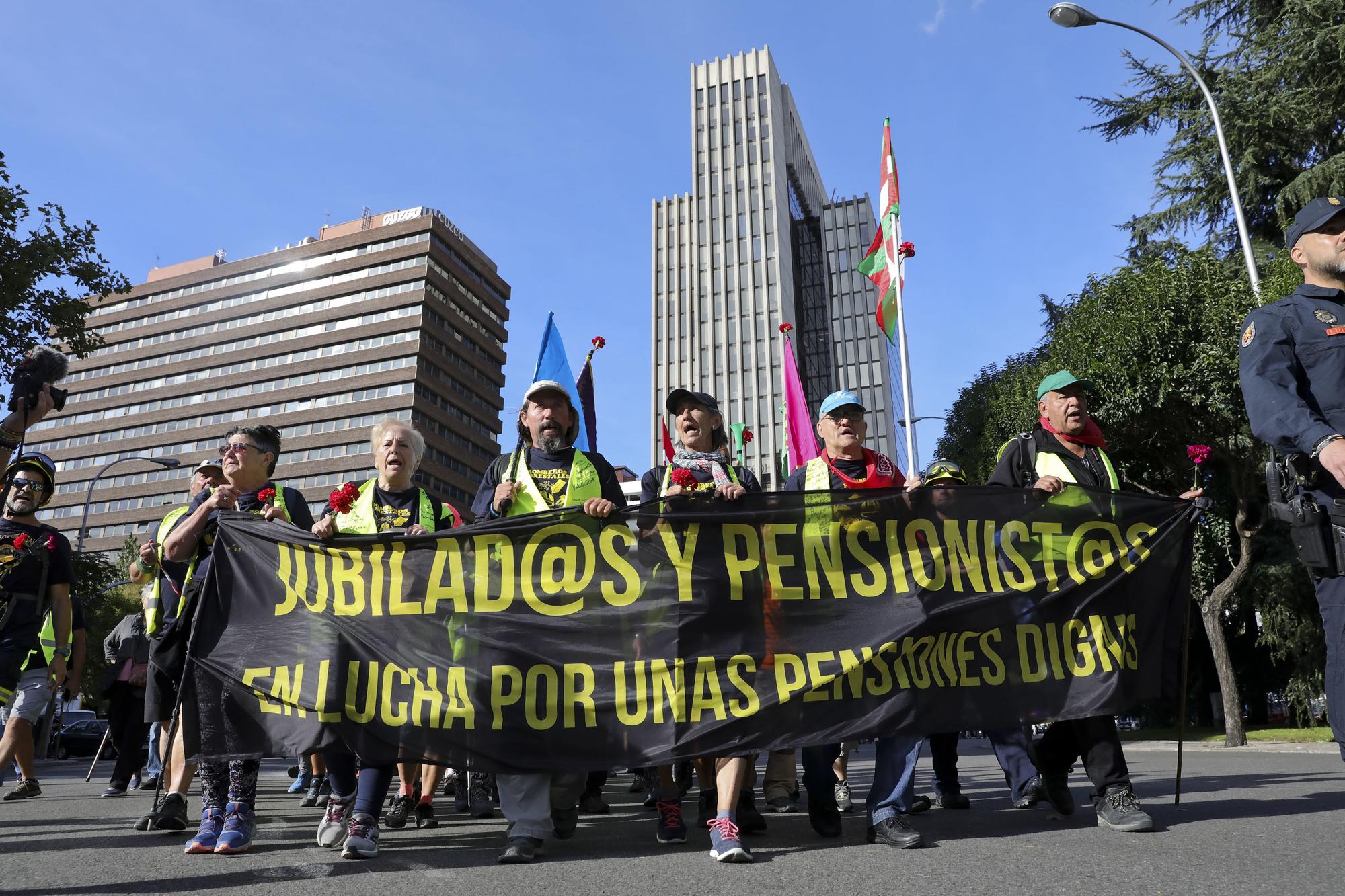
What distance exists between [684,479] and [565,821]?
1836mm

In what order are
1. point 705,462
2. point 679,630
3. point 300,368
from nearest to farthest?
point 679,630 → point 705,462 → point 300,368

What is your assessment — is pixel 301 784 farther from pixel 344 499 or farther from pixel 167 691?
pixel 344 499

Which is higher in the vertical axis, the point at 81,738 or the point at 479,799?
the point at 81,738

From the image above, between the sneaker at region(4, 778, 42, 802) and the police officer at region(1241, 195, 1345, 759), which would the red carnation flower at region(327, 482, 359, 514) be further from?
the sneaker at region(4, 778, 42, 802)

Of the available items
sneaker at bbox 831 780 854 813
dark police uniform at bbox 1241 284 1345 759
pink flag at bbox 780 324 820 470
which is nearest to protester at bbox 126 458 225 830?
sneaker at bbox 831 780 854 813

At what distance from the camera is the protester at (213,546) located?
4117 mm

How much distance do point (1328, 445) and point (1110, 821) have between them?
2223 mm

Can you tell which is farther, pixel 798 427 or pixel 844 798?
pixel 798 427

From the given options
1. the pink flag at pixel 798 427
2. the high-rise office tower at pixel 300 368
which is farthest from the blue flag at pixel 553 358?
the high-rise office tower at pixel 300 368

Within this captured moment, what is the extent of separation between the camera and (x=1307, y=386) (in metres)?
3.09

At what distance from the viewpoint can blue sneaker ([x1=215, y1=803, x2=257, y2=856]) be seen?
3994 mm

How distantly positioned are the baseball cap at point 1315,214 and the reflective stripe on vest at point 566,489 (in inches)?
125

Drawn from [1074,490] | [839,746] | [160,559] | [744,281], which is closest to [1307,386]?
[1074,490]

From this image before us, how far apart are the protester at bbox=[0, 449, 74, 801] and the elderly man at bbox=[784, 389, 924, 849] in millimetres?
4504
